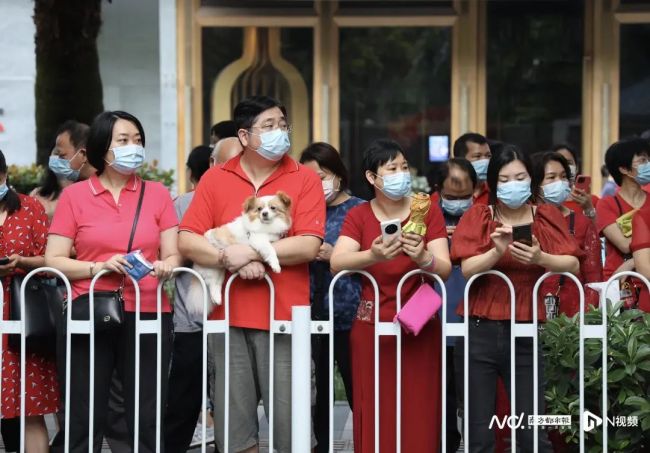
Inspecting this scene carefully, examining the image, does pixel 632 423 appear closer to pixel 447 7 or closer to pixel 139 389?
pixel 139 389

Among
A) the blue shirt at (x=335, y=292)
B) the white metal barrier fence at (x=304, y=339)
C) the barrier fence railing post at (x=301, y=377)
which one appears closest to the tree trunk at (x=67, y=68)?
the blue shirt at (x=335, y=292)

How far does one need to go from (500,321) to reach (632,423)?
85 centimetres

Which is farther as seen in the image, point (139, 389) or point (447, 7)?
point (447, 7)

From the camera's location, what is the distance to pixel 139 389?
631cm

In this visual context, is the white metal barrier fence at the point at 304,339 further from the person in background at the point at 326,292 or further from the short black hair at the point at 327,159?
the short black hair at the point at 327,159

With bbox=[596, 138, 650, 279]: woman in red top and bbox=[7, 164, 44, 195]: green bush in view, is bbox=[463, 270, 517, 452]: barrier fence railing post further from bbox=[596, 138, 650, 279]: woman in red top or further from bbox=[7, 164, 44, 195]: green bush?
bbox=[7, 164, 44, 195]: green bush

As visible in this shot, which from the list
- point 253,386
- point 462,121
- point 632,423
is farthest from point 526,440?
point 462,121

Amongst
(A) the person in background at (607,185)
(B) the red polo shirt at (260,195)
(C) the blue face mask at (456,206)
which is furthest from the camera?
(A) the person in background at (607,185)

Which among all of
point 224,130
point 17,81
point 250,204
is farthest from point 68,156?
point 17,81

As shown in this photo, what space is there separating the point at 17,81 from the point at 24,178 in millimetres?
2235

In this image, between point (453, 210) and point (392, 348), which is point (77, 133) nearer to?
point (453, 210)

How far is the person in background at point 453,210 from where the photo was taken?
24.6 feet

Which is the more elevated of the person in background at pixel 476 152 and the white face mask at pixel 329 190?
the person in background at pixel 476 152

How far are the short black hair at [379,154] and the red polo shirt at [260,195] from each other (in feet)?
0.98
